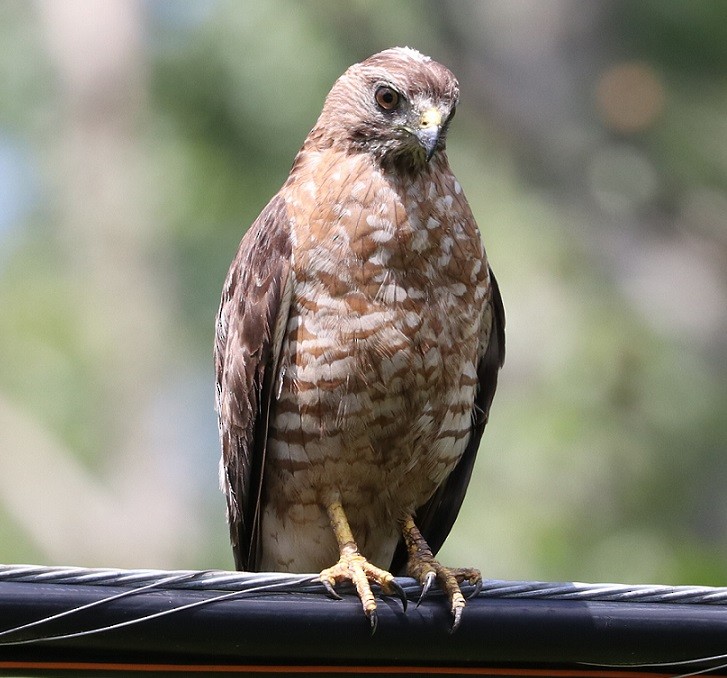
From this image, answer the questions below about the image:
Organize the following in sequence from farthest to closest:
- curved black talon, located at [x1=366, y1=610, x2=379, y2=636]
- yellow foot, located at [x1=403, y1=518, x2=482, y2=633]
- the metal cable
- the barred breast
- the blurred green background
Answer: the blurred green background → the barred breast → yellow foot, located at [x1=403, y1=518, x2=482, y2=633] → curved black talon, located at [x1=366, y1=610, x2=379, y2=636] → the metal cable

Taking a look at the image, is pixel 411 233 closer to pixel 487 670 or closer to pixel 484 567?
pixel 487 670

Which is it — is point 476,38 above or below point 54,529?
above

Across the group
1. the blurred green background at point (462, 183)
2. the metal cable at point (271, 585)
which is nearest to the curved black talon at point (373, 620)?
the metal cable at point (271, 585)

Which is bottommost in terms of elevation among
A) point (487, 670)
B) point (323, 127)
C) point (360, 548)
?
point (487, 670)

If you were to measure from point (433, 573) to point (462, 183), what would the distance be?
7212mm

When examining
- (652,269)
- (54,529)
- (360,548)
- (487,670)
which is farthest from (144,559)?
(487,670)

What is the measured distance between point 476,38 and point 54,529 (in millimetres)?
5748

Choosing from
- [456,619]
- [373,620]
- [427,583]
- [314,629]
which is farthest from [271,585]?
[427,583]

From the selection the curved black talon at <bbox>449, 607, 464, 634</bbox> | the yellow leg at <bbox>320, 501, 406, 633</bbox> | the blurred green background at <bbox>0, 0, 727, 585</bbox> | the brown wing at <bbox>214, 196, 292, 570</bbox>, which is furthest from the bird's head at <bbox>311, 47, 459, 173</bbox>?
the blurred green background at <bbox>0, 0, 727, 585</bbox>

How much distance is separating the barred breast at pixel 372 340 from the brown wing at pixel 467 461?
243mm

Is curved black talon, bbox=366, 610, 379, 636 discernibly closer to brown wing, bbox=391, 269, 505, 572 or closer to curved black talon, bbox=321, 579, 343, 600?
curved black talon, bbox=321, 579, 343, 600

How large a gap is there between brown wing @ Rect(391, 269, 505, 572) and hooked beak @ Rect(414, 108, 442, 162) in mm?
577

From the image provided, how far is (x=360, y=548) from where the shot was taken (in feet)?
13.9

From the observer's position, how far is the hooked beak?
386 cm
